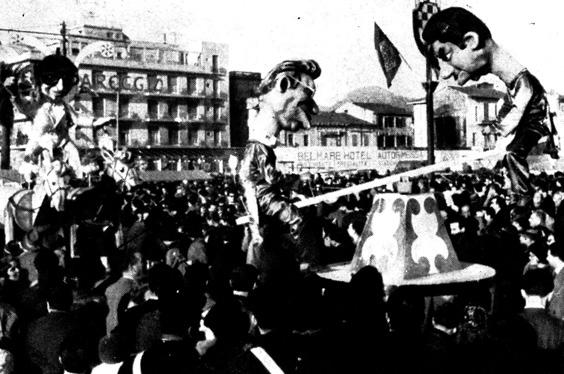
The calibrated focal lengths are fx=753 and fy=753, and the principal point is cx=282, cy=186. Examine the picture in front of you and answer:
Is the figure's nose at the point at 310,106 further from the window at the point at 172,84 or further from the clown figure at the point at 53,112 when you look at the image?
the window at the point at 172,84

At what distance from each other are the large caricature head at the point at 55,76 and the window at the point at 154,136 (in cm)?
5011

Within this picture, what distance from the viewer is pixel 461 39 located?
5.91 meters

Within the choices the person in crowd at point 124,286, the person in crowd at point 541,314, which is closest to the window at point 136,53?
the person in crowd at point 124,286

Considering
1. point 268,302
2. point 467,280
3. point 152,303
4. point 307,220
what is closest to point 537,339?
point 467,280

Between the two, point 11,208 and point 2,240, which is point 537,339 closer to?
point 11,208

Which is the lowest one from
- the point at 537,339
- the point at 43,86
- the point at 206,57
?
the point at 537,339

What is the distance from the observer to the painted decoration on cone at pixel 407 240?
5270mm

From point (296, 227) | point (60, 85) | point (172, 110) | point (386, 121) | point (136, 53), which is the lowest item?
point (296, 227)

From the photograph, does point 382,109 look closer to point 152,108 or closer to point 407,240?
point 152,108

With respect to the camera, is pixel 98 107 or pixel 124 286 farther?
pixel 98 107

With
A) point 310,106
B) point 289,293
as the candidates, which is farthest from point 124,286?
point 310,106

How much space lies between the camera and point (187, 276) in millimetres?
5848

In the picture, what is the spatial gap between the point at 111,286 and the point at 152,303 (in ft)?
5.27

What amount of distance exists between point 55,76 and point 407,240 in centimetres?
951
